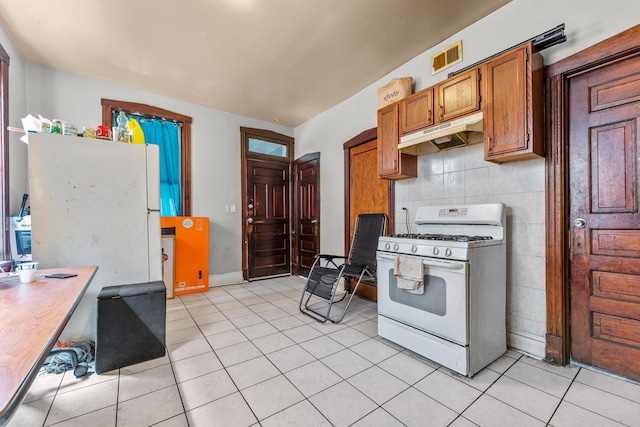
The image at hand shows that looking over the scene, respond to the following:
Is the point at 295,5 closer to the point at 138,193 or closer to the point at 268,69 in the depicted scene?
the point at 268,69

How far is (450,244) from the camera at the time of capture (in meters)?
1.90

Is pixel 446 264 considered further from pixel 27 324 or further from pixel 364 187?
pixel 27 324

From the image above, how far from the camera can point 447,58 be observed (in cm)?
261

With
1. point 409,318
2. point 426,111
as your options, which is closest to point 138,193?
point 409,318

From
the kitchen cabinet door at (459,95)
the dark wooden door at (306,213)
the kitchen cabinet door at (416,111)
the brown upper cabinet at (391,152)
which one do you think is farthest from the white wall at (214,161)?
the kitchen cabinet door at (459,95)

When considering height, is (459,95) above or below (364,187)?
above

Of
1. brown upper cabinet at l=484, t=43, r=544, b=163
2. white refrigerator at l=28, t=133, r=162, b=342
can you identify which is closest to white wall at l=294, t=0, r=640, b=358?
brown upper cabinet at l=484, t=43, r=544, b=163

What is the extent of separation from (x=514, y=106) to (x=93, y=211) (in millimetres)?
3301

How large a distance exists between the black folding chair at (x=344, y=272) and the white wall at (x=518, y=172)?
1.71ft

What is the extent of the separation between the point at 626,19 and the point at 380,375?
9.13 ft

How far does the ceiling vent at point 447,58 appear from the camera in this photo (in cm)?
253

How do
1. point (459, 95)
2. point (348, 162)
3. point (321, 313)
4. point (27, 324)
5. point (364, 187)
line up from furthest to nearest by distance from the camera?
point (348, 162) → point (364, 187) → point (321, 313) → point (459, 95) → point (27, 324)

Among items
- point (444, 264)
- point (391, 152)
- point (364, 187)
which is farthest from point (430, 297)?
point (364, 187)

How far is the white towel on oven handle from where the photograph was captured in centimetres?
201
